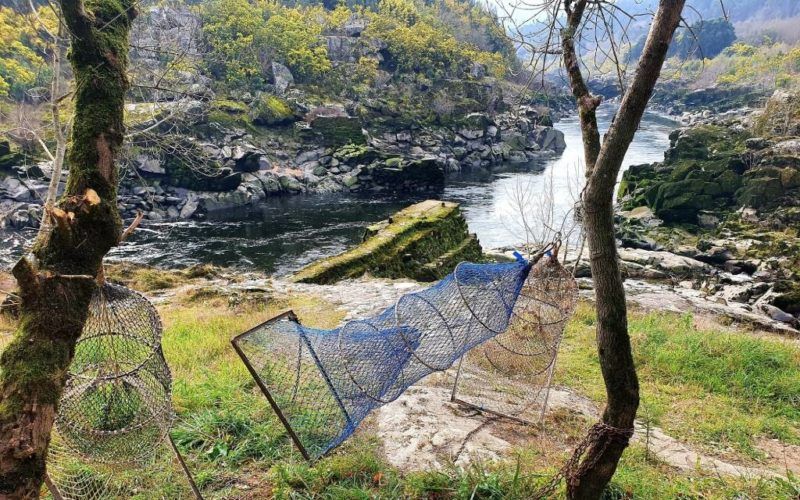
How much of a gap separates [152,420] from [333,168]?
32.2 meters

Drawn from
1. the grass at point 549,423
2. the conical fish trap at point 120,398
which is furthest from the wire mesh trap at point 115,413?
the grass at point 549,423

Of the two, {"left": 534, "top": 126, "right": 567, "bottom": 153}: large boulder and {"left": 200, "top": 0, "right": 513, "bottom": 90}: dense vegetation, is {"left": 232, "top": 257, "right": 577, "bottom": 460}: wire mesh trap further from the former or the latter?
{"left": 534, "top": 126, "right": 567, "bottom": 153}: large boulder

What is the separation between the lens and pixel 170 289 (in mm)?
12383

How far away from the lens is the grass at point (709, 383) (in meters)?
5.14

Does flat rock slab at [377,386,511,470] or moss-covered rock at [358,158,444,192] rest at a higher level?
flat rock slab at [377,386,511,470]

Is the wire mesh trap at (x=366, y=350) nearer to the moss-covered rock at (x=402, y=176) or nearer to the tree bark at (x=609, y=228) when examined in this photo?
the tree bark at (x=609, y=228)

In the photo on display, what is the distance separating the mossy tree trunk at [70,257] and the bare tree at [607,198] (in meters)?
2.63

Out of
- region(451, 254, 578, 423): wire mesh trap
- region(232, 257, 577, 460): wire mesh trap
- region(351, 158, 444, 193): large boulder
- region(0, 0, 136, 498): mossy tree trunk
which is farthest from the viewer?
region(351, 158, 444, 193): large boulder

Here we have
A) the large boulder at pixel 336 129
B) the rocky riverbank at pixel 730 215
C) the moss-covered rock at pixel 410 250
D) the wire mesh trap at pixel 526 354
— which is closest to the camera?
the wire mesh trap at pixel 526 354

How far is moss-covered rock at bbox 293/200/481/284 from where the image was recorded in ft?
42.9

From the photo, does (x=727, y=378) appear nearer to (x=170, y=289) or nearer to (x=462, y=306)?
(x=462, y=306)

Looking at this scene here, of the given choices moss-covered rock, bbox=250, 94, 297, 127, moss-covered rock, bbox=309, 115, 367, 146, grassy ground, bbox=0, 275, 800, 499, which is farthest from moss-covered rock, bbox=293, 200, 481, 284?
moss-covered rock, bbox=250, 94, 297, 127

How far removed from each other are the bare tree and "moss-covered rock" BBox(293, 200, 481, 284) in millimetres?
9613

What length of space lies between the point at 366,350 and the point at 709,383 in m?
4.77
